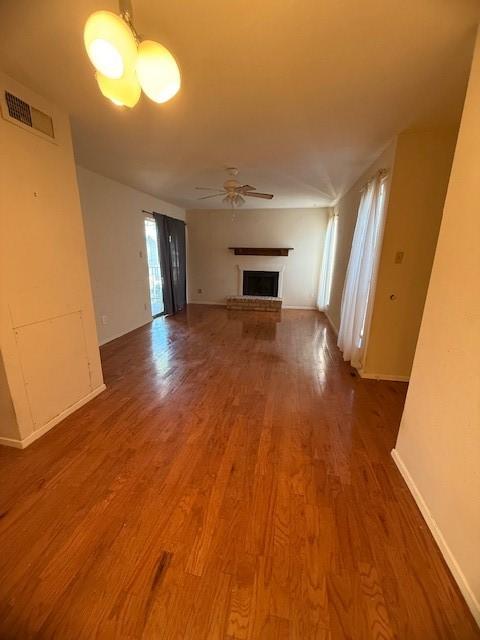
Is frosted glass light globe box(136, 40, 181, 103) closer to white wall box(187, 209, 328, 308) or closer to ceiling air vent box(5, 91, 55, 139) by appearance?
ceiling air vent box(5, 91, 55, 139)

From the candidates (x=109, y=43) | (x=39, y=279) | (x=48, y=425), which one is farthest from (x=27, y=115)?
(x=48, y=425)

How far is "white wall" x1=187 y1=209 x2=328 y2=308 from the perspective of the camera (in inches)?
237

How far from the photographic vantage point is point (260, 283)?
6.51 metres

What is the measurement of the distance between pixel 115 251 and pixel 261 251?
3.41 meters

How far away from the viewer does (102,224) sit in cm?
371

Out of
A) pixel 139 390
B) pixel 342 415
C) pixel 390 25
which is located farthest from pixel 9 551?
pixel 390 25

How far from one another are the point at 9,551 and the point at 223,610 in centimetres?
99

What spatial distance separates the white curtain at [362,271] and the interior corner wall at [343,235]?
1.04 feet

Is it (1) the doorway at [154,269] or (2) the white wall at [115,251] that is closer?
(2) the white wall at [115,251]

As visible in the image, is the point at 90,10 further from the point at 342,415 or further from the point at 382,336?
the point at 382,336

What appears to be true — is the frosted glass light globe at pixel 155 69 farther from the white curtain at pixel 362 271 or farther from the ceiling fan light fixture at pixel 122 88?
the white curtain at pixel 362 271

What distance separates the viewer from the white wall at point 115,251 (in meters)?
3.54

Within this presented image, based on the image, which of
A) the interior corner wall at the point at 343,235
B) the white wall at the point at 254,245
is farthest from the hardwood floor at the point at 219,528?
the white wall at the point at 254,245

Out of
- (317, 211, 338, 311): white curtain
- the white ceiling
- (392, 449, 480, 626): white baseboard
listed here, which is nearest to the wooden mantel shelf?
(317, 211, 338, 311): white curtain
